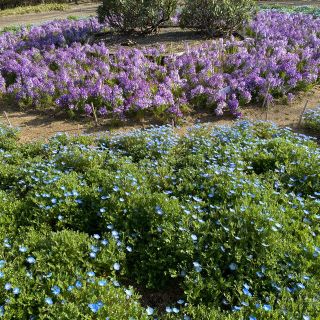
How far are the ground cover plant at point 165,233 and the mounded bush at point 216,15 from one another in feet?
24.2

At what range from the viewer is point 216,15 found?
476 inches

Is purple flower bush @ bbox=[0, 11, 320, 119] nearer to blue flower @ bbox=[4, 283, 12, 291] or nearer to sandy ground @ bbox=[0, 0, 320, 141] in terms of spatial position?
sandy ground @ bbox=[0, 0, 320, 141]

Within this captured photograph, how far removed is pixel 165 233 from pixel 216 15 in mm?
9679

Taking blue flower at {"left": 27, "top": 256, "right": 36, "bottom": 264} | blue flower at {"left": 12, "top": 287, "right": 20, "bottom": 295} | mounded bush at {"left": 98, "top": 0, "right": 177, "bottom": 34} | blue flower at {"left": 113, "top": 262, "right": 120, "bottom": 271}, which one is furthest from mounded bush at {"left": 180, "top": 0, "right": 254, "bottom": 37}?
blue flower at {"left": 12, "top": 287, "right": 20, "bottom": 295}

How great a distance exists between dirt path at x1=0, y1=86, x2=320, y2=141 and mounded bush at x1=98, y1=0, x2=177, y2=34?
17.9ft

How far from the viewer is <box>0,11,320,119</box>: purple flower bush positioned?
842 cm

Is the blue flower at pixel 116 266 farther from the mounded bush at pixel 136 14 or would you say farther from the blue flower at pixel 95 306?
the mounded bush at pixel 136 14

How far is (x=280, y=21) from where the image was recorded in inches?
554

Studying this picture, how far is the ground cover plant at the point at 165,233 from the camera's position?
3393mm

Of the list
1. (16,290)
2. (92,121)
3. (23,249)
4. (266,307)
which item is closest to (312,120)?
(92,121)

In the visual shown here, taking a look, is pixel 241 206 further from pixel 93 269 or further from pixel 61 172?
pixel 61 172

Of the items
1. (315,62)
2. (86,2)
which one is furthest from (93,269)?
(86,2)

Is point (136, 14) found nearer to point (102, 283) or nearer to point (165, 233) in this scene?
point (165, 233)

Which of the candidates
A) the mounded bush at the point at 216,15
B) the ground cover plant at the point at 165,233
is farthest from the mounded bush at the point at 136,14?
the ground cover plant at the point at 165,233
